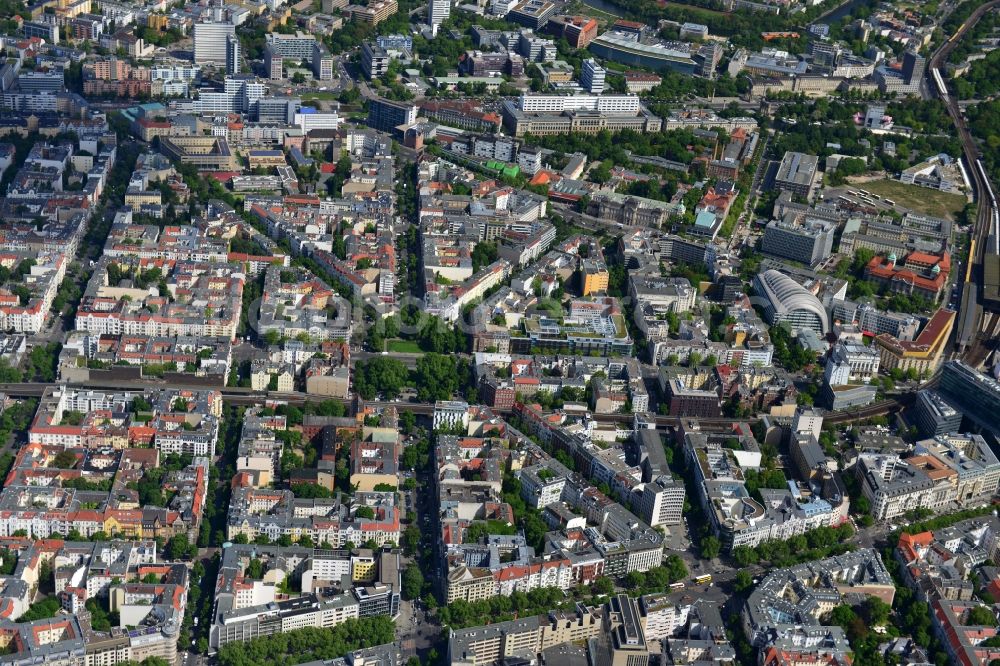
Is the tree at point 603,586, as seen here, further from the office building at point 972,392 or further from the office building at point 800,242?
the office building at point 800,242

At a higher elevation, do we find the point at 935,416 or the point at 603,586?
Answer: the point at 935,416

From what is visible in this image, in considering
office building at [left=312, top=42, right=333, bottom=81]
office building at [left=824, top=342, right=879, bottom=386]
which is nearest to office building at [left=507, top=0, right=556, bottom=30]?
office building at [left=312, top=42, right=333, bottom=81]

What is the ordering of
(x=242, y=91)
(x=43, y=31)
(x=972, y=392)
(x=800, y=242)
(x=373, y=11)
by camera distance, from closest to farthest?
1. (x=972, y=392)
2. (x=800, y=242)
3. (x=242, y=91)
4. (x=43, y=31)
5. (x=373, y=11)

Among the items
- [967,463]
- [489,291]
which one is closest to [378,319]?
[489,291]

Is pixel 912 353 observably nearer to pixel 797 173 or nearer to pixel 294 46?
pixel 797 173

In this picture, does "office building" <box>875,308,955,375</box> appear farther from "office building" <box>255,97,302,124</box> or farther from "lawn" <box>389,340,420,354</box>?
"office building" <box>255,97,302,124</box>

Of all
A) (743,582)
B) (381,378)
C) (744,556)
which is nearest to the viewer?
(743,582)

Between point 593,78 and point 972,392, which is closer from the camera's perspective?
point 972,392

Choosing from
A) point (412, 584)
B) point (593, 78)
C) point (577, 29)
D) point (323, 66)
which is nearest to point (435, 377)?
point (412, 584)
